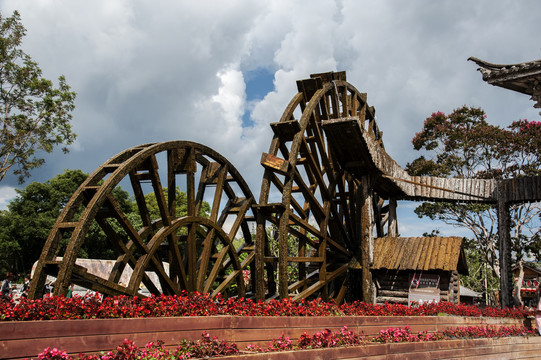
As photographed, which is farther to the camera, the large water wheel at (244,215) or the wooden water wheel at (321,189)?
the wooden water wheel at (321,189)

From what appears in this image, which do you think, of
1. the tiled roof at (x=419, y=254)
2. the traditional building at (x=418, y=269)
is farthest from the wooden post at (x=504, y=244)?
the traditional building at (x=418, y=269)

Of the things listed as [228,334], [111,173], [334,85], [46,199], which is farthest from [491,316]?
[46,199]

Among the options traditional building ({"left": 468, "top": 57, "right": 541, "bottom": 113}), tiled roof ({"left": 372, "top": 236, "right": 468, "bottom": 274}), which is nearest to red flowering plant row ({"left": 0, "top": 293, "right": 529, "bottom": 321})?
tiled roof ({"left": 372, "top": 236, "right": 468, "bottom": 274})

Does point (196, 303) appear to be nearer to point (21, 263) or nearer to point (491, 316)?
point (491, 316)

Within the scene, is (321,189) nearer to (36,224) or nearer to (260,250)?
(260,250)

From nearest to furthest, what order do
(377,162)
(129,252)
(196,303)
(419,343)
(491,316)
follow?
1. (196,303)
2. (419,343)
3. (129,252)
4. (491,316)
5. (377,162)

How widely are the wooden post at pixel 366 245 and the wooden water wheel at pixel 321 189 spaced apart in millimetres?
29

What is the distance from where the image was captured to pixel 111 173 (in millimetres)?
8672

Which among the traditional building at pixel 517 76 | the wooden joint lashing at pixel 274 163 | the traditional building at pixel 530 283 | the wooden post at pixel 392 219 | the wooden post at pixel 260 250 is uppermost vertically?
the traditional building at pixel 517 76

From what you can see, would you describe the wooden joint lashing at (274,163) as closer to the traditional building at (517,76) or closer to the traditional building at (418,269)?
the traditional building at (517,76)

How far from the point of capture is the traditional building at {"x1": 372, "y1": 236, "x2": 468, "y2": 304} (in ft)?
48.2

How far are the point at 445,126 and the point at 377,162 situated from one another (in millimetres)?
12882

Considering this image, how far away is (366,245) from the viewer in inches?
559

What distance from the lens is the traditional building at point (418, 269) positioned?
14680mm
